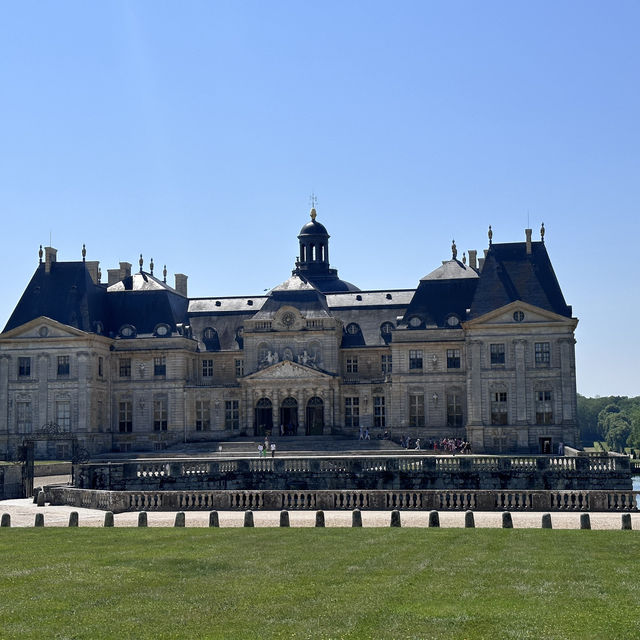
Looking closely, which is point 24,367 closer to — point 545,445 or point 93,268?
point 93,268

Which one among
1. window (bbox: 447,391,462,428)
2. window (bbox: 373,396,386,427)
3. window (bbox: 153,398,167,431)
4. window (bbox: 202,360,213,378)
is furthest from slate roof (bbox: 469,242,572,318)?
window (bbox: 153,398,167,431)

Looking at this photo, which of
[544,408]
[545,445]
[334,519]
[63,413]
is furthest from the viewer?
[63,413]

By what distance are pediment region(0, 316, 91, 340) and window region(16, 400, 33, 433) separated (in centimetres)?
511

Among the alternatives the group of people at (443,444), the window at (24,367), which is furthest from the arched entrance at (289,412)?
the window at (24,367)

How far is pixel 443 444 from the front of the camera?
81000 millimetres

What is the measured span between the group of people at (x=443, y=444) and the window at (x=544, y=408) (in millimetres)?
5359

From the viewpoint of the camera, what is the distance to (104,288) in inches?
3733

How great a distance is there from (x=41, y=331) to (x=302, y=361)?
20208 millimetres

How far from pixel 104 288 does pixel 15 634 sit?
3117 inches

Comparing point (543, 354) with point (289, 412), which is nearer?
point (543, 354)

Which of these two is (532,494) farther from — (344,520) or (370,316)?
(370,316)

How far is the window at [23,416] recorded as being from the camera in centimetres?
8769

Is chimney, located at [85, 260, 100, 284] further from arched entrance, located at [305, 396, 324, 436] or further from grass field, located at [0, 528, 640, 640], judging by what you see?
grass field, located at [0, 528, 640, 640]

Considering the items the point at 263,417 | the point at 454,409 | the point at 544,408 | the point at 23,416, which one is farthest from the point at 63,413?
the point at 544,408
